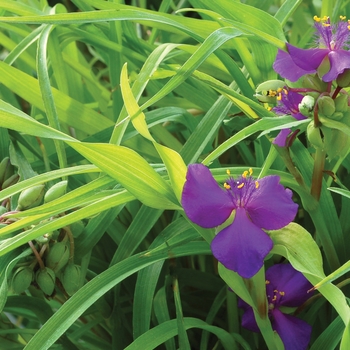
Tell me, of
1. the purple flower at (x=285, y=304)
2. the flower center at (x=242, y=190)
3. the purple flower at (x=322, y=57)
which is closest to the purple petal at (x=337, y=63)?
the purple flower at (x=322, y=57)

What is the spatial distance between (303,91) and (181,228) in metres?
0.19

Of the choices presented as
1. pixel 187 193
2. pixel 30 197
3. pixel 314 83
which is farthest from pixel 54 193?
pixel 314 83

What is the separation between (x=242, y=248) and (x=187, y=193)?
6 centimetres

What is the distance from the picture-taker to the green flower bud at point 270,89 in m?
0.52

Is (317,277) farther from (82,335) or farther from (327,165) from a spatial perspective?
(82,335)

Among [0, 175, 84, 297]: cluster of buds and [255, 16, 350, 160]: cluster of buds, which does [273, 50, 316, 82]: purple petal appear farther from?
[0, 175, 84, 297]: cluster of buds

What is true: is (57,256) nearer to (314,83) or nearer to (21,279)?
(21,279)

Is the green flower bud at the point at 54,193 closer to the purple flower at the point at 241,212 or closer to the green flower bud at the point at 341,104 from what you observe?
the purple flower at the point at 241,212

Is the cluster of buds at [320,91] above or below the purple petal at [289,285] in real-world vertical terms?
above

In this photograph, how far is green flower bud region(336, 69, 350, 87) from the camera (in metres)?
0.48

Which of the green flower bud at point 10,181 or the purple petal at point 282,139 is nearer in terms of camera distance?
the purple petal at point 282,139

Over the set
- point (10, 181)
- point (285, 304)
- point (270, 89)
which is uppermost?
point (270, 89)

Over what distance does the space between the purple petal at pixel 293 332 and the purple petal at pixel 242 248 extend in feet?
0.44

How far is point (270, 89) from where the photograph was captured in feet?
1.71
